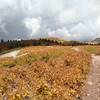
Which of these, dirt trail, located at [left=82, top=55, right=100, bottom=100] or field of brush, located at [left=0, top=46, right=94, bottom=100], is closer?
field of brush, located at [left=0, top=46, right=94, bottom=100]

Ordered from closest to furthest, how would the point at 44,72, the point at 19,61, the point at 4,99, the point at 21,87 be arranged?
the point at 4,99, the point at 21,87, the point at 44,72, the point at 19,61

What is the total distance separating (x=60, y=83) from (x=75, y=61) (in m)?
9.28

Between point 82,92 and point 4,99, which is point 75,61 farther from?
point 4,99

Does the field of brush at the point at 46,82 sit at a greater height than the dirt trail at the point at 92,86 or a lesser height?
greater

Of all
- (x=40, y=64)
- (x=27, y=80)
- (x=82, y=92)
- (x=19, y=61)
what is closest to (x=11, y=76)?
(x=27, y=80)

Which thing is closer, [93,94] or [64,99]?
[64,99]

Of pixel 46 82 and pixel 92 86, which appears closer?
pixel 46 82

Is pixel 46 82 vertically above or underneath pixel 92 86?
above

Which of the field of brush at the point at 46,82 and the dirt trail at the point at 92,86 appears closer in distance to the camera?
the field of brush at the point at 46,82

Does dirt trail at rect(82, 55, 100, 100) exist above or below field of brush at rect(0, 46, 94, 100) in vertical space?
below

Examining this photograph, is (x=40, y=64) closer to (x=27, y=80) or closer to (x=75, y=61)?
(x=75, y=61)

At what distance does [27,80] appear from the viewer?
20594 mm

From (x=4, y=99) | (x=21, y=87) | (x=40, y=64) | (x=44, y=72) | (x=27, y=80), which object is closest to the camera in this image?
(x=4, y=99)

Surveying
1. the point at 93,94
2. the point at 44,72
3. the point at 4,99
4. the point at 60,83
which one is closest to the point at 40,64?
the point at 44,72
